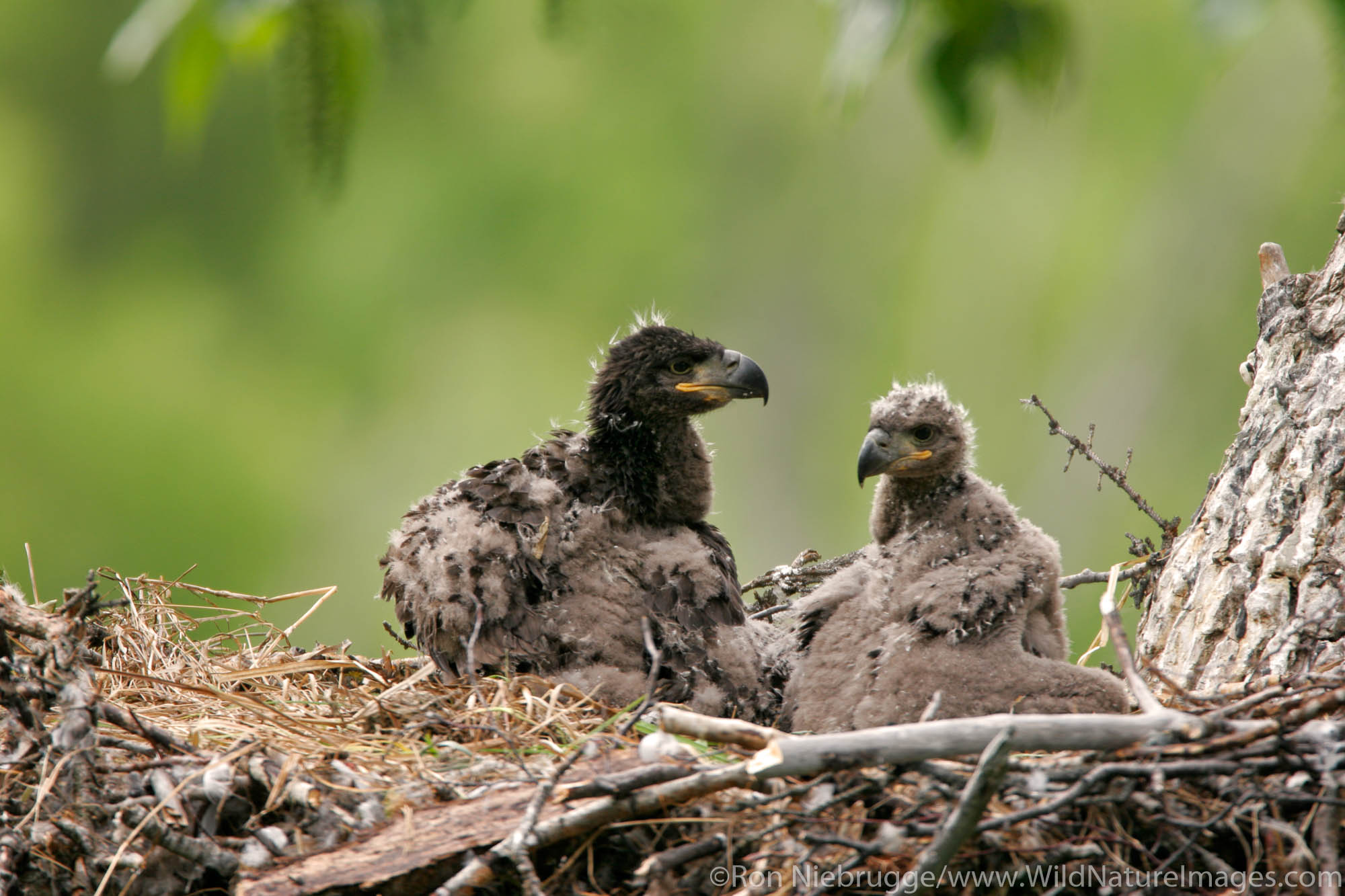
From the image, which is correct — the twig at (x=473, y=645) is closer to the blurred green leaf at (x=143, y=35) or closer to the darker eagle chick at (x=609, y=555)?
the darker eagle chick at (x=609, y=555)

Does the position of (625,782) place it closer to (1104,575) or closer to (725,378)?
(725,378)

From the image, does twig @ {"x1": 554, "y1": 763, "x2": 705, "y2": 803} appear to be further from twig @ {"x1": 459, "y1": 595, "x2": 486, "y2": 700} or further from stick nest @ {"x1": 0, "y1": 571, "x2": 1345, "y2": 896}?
twig @ {"x1": 459, "y1": 595, "x2": 486, "y2": 700}

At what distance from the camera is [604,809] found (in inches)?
89.0

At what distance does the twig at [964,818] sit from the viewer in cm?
200

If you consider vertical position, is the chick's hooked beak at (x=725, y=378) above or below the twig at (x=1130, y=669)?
above

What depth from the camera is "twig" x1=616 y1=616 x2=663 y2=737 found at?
8.10ft

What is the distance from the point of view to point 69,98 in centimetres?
1641

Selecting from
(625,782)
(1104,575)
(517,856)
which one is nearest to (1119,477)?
(1104,575)

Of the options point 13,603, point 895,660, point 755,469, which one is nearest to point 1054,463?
point 755,469

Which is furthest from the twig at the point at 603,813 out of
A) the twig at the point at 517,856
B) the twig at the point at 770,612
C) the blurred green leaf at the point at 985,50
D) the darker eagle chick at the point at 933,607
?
the twig at the point at 770,612

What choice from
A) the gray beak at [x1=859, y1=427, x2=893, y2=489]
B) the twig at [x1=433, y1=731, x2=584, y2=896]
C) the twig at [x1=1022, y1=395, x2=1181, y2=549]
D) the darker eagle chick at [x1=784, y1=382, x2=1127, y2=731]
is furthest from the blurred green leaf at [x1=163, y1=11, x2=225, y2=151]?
the twig at [x1=1022, y1=395, x2=1181, y2=549]

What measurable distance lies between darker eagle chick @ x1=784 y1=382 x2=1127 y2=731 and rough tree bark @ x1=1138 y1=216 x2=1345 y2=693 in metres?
0.40

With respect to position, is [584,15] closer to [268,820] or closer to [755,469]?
[268,820]

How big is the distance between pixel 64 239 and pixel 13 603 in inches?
567
